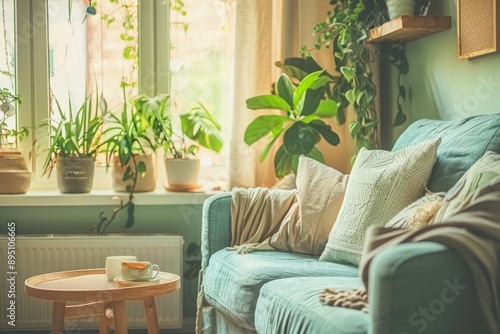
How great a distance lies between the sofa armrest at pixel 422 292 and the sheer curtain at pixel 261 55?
7.09ft

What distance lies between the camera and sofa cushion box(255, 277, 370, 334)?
5.94ft

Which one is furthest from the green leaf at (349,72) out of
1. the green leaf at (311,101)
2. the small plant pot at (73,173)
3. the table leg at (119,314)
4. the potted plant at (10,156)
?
the potted plant at (10,156)

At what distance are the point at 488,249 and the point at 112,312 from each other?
151 centimetres

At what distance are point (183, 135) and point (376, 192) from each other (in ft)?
4.96

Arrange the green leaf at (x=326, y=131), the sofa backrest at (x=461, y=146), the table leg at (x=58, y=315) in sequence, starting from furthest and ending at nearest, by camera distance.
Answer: the green leaf at (x=326, y=131) → the table leg at (x=58, y=315) → the sofa backrest at (x=461, y=146)

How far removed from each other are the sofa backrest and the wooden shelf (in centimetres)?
57

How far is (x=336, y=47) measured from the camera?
3709mm

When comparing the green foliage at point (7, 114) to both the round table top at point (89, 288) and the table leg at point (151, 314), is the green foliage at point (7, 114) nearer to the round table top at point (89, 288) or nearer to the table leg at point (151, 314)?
the round table top at point (89, 288)

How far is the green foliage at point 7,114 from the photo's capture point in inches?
152

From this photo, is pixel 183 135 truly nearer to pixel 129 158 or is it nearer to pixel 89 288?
pixel 129 158

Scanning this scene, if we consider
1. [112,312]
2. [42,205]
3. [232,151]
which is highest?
[232,151]

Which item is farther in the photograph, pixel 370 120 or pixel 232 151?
pixel 232 151

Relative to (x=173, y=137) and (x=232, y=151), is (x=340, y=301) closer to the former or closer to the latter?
(x=232, y=151)

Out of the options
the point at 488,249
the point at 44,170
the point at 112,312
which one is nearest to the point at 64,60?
the point at 44,170
